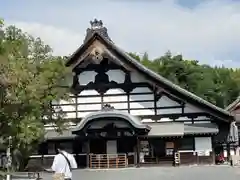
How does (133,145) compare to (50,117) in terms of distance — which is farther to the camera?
(133,145)

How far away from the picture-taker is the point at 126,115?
2959cm

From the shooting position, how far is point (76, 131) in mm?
29859

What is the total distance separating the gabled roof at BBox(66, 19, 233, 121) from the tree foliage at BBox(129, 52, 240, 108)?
25.8 m

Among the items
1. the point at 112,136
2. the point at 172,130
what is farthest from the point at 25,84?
the point at 172,130

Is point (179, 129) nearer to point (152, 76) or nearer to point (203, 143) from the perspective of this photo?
point (203, 143)

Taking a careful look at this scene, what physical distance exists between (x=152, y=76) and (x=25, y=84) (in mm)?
13900

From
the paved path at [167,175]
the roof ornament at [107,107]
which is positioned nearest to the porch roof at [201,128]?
the roof ornament at [107,107]

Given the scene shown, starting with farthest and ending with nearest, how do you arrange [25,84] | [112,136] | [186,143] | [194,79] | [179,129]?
[194,79] → [186,143] → [112,136] → [179,129] → [25,84]

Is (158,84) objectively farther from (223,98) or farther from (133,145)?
(223,98)

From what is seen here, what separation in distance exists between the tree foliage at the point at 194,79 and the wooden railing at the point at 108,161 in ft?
89.7

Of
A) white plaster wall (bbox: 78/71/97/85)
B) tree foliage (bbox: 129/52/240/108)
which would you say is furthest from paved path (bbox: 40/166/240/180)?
tree foliage (bbox: 129/52/240/108)

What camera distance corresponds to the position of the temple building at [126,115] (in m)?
30.4

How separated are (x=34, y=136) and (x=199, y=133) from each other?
1278 centimetres

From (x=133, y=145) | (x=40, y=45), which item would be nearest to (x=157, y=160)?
(x=133, y=145)
